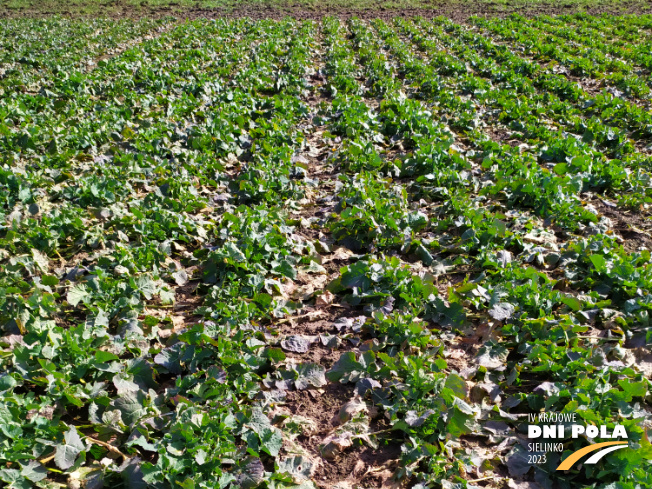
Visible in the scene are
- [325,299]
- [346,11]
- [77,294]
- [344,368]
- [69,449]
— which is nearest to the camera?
[69,449]

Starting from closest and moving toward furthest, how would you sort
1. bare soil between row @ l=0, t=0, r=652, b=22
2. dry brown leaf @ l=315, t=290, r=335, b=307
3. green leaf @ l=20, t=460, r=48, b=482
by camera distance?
1. green leaf @ l=20, t=460, r=48, b=482
2. dry brown leaf @ l=315, t=290, r=335, b=307
3. bare soil between row @ l=0, t=0, r=652, b=22

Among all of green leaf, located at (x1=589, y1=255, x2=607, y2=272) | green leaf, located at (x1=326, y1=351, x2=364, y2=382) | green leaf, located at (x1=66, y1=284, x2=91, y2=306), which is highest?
green leaf, located at (x1=589, y1=255, x2=607, y2=272)

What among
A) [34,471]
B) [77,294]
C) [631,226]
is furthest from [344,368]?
[631,226]

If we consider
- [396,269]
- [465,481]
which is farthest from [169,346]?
[465,481]

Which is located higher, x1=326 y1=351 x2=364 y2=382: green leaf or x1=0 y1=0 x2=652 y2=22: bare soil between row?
x1=0 y1=0 x2=652 y2=22: bare soil between row

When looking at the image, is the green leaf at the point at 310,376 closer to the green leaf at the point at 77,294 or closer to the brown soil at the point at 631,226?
the green leaf at the point at 77,294

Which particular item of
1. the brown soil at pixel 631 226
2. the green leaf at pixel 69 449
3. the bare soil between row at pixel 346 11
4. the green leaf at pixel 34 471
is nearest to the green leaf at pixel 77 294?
the green leaf at pixel 69 449

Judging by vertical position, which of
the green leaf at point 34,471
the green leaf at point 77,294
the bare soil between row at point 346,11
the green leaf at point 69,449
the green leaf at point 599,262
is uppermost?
the bare soil between row at point 346,11

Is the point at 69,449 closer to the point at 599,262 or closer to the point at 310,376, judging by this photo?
the point at 310,376

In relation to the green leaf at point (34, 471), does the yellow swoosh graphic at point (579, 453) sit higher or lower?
higher

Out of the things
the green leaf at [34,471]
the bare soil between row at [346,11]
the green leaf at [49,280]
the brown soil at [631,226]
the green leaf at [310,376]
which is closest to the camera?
the green leaf at [34,471]

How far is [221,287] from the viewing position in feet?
15.3

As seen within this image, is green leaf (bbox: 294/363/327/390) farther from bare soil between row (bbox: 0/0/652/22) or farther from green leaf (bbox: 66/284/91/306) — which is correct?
bare soil between row (bbox: 0/0/652/22)

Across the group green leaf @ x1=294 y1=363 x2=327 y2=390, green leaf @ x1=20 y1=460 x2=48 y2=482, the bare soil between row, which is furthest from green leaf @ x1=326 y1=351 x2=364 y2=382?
the bare soil between row
